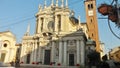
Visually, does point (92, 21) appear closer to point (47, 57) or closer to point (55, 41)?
point (55, 41)

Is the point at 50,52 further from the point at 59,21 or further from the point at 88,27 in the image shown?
the point at 88,27

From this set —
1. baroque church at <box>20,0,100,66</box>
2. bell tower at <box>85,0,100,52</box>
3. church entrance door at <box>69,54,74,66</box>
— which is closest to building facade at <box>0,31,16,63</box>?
baroque church at <box>20,0,100,66</box>

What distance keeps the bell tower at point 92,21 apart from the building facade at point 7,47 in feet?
71.7

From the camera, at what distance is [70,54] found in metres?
36.7

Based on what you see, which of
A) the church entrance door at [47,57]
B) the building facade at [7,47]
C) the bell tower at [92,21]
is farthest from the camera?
the bell tower at [92,21]

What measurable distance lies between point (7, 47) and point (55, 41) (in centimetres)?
1595

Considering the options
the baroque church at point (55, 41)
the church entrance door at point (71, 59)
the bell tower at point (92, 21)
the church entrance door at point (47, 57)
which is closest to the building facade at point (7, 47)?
the baroque church at point (55, 41)

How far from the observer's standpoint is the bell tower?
172 ft

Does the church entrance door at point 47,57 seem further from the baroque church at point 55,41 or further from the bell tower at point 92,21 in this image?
the bell tower at point 92,21

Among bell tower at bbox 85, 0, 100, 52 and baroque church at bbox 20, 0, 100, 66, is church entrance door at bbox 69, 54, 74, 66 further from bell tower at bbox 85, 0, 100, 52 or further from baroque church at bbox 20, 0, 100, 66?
bell tower at bbox 85, 0, 100, 52

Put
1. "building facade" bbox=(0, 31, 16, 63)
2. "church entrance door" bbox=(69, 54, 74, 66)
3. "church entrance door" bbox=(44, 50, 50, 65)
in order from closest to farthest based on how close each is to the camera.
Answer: "church entrance door" bbox=(69, 54, 74, 66), "church entrance door" bbox=(44, 50, 50, 65), "building facade" bbox=(0, 31, 16, 63)

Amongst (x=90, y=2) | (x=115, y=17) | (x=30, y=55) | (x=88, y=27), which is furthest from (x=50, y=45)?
(x=115, y=17)

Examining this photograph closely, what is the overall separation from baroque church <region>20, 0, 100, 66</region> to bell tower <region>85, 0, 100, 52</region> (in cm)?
1004

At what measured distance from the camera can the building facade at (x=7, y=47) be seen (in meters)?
46.8
